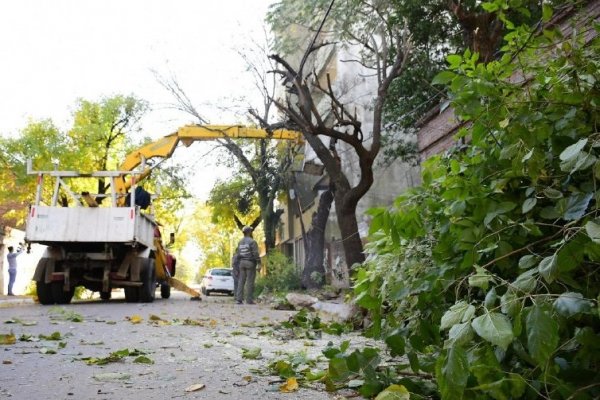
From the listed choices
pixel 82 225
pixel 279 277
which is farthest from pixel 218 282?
pixel 82 225

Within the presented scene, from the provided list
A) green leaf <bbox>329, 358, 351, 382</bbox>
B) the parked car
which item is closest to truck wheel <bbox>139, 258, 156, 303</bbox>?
green leaf <bbox>329, 358, 351, 382</bbox>

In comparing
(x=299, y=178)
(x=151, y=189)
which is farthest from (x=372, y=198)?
(x=151, y=189)

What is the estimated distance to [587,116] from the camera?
2453mm

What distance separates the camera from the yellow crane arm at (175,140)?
602 inches

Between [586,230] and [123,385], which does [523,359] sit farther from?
[123,385]

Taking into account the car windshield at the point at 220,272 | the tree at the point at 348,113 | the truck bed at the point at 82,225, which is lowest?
the car windshield at the point at 220,272

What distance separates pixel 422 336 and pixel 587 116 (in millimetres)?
1405

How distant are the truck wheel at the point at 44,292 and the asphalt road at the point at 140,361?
500 cm

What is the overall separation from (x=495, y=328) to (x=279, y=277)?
1881cm

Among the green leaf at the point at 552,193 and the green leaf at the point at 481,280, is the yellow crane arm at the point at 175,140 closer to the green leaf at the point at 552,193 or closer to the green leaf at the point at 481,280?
the green leaf at the point at 552,193

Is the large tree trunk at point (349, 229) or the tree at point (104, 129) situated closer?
the large tree trunk at point (349, 229)

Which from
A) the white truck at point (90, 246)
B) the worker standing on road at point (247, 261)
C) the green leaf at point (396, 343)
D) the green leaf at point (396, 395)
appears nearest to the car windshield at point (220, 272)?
the worker standing on road at point (247, 261)

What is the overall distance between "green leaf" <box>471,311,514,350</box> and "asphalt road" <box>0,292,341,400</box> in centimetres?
193

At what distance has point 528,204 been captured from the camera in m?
2.35
